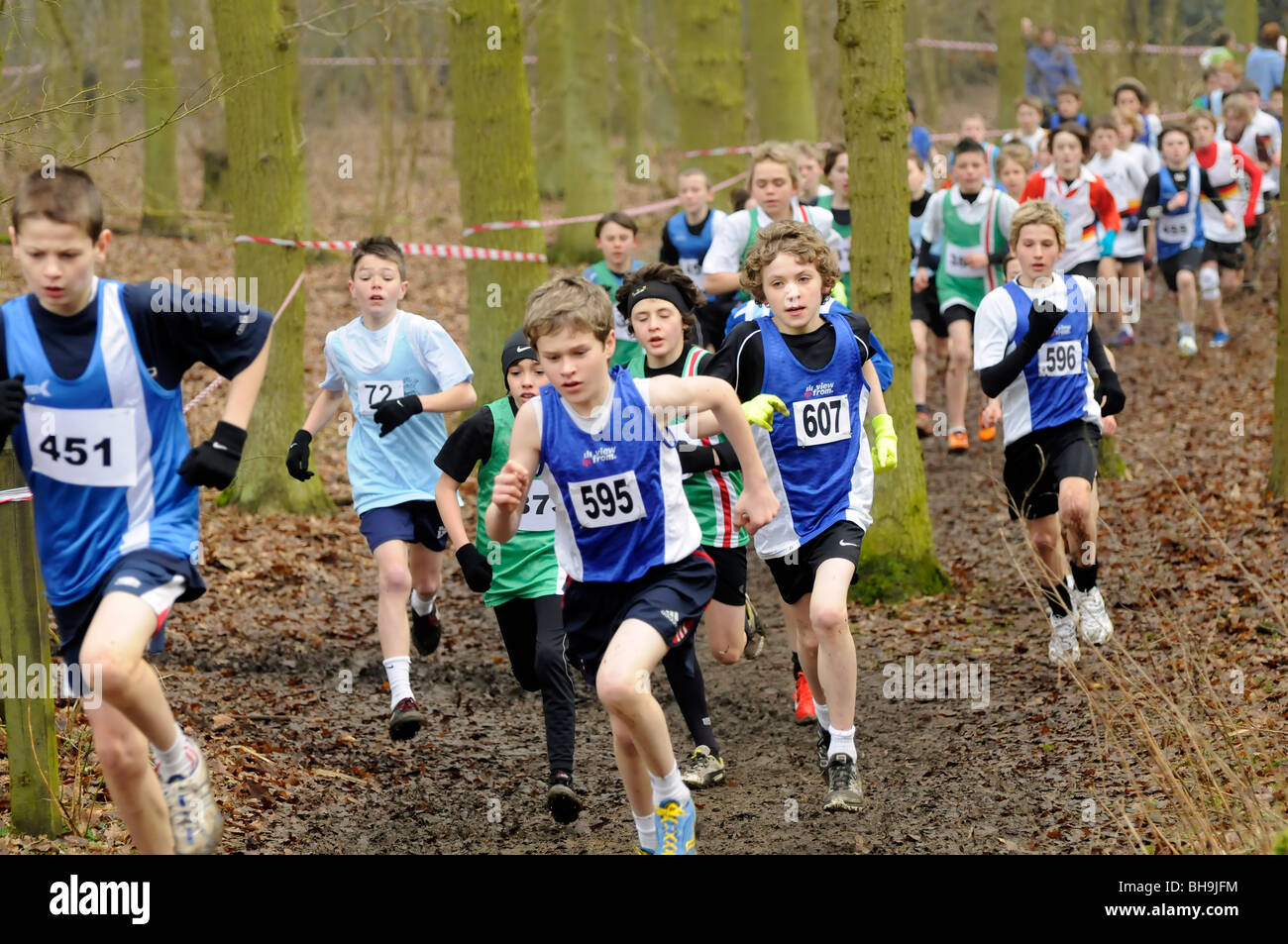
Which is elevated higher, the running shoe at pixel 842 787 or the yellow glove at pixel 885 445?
the yellow glove at pixel 885 445

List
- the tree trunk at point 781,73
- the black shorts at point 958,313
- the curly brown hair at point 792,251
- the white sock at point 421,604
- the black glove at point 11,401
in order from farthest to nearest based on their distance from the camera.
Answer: the tree trunk at point 781,73, the black shorts at point 958,313, the white sock at point 421,604, the curly brown hair at point 792,251, the black glove at point 11,401

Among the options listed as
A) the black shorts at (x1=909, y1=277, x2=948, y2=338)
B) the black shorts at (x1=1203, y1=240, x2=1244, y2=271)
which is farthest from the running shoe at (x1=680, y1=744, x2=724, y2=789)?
the black shorts at (x1=1203, y1=240, x2=1244, y2=271)

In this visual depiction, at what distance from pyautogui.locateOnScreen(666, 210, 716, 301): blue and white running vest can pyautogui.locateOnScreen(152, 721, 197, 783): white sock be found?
22.4 feet

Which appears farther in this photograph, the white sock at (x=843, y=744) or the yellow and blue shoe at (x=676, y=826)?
the white sock at (x=843, y=744)

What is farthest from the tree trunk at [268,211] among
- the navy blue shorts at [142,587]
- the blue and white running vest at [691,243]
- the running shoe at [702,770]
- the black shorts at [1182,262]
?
the black shorts at [1182,262]

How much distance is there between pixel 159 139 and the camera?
17969 mm

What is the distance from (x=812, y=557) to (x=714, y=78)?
36.3 feet

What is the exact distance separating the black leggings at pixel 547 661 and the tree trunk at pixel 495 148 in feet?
16.0

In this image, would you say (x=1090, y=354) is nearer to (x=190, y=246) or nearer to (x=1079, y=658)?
(x=1079, y=658)

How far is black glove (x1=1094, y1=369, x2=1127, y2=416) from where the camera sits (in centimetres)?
715

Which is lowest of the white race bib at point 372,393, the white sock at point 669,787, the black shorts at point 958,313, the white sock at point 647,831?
the white sock at point 647,831

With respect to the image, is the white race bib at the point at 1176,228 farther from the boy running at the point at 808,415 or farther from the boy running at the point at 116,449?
the boy running at the point at 116,449

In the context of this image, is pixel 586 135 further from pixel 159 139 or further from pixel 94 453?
pixel 94 453

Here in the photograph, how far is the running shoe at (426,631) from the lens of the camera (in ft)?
25.6
